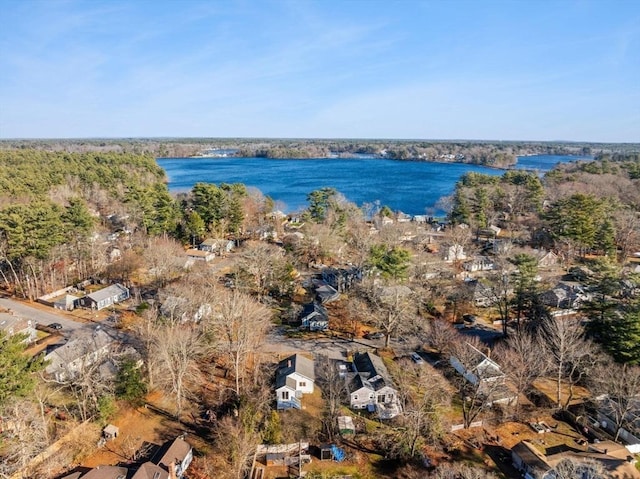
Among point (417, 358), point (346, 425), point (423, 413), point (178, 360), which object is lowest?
point (417, 358)

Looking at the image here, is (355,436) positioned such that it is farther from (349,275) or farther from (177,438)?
(349,275)

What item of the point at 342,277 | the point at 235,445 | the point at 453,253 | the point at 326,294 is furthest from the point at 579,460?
the point at 453,253

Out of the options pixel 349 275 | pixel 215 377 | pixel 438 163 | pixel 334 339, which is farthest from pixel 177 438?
pixel 438 163

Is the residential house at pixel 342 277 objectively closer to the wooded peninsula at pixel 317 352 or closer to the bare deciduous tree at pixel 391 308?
the wooded peninsula at pixel 317 352

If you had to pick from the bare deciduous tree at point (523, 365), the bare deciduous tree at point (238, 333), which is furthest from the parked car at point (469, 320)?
the bare deciduous tree at point (238, 333)

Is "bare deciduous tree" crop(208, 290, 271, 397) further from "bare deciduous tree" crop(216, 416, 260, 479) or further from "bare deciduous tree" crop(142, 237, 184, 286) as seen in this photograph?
"bare deciduous tree" crop(142, 237, 184, 286)

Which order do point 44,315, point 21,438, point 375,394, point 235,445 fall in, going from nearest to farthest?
point 21,438 → point 235,445 → point 375,394 → point 44,315

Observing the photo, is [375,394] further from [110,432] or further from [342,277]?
[342,277]
